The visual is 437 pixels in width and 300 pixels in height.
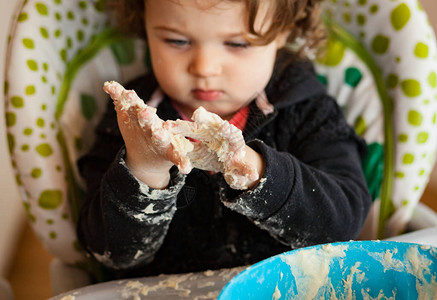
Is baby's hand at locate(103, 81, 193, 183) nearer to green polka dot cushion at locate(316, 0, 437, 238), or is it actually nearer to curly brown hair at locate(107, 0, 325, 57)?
curly brown hair at locate(107, 0, 325, 57)

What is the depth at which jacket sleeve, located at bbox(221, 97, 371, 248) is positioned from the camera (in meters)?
0.61

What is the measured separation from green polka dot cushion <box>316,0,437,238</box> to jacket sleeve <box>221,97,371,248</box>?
2.5 inches

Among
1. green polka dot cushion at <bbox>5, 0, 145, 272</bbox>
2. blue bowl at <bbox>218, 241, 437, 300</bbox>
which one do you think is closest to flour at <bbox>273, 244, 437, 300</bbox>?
blue bowl at <bbox>218, 241, 437, 300</bbox>

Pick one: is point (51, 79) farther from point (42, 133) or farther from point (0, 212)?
point (0, 212)

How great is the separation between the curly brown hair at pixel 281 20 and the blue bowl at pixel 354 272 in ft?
0.98

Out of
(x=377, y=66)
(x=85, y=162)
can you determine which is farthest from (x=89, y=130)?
(x=377, y=66)

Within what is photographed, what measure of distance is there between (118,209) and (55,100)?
280 millimetres

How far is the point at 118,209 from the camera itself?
67 cm

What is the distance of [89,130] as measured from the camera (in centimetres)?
92

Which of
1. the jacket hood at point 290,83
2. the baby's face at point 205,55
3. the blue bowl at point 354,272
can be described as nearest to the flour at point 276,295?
the blue bowl at point 354,272

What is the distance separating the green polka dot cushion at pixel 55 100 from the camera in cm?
82

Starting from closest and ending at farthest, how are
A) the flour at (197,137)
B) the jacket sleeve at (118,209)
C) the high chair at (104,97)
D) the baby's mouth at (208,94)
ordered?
the flour at (197,137)
the jacket sleeve at (118,209)
the baby's mouth at (208,94)
the high chair at (104,97)

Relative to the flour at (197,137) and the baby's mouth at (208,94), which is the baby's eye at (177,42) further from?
the flour at (197,137)

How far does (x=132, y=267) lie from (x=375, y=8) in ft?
1.71
